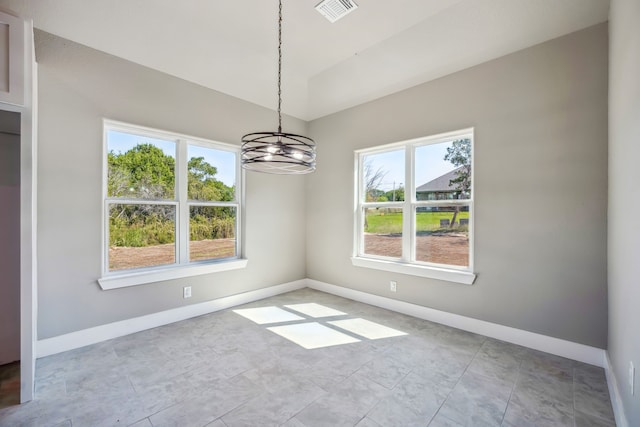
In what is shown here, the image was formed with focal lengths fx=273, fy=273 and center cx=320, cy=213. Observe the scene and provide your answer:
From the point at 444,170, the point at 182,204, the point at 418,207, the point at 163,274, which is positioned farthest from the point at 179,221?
the point at 444,170

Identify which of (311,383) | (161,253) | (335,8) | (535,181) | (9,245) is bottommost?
(311,383)

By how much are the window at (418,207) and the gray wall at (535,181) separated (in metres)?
0.17

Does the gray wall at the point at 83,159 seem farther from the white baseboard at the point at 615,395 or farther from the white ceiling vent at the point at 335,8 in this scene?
the white baseboard at the point at 615,395

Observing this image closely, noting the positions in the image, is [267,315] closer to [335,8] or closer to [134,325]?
[134,325]

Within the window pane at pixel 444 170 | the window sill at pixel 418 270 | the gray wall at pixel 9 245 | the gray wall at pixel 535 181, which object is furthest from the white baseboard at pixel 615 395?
the gray wall at pixel 9 245

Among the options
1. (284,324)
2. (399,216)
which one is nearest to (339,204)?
(399,216)

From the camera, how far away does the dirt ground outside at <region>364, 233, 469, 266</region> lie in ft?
10.3

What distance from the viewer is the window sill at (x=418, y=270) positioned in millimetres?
2998

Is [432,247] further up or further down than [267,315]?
further up

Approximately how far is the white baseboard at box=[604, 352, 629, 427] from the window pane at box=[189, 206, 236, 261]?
12.6ft

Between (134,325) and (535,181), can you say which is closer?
(535,181)

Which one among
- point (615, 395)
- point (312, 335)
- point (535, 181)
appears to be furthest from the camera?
point (312, 335)

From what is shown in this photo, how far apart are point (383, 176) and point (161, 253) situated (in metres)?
3.03

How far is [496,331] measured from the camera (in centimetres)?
280
